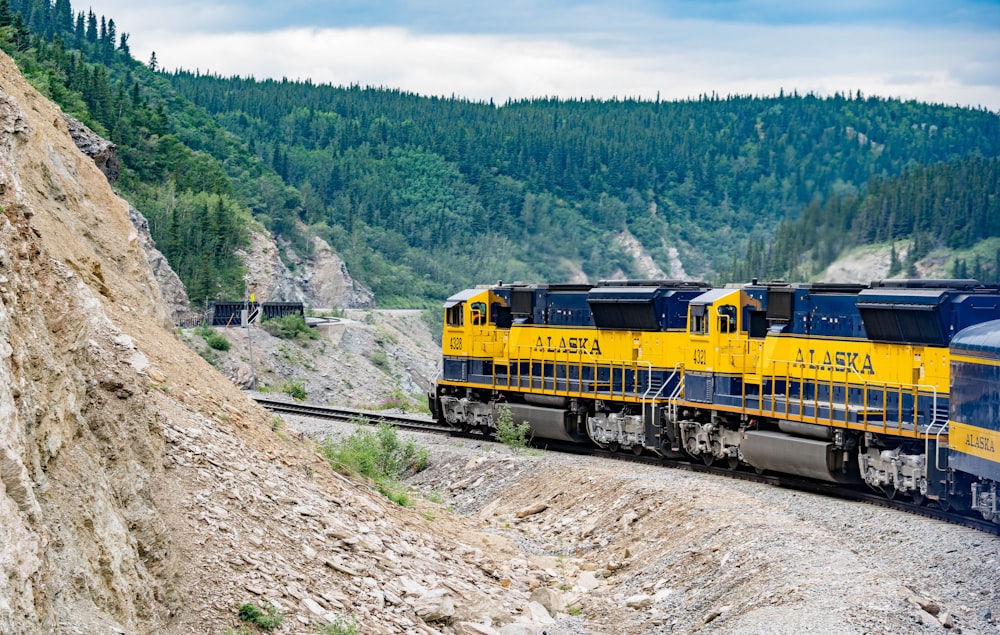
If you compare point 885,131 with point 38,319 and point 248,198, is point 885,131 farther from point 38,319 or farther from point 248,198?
point 38,319

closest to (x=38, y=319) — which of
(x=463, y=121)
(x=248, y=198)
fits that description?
(x=248, y=198)

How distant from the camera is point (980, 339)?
1557cm

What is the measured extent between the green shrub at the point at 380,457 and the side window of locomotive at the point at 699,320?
657cm

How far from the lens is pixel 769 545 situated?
563 inches

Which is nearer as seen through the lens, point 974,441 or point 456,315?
point 974,441

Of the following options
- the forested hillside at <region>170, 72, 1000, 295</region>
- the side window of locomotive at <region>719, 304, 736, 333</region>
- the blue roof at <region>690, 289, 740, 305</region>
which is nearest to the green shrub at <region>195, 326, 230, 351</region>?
the blue roof at <region>690, 289, 740, 305</region>

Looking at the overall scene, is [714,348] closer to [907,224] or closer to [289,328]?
[289,328]

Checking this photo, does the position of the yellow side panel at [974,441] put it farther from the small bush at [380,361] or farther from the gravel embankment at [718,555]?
the small bush at [380,361]

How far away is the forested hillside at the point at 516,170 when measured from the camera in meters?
107

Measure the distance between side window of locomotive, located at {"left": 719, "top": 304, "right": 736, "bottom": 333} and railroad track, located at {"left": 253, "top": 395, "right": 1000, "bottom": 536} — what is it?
8.95 feet

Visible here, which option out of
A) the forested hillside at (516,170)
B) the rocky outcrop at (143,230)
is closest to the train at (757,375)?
the rocky outcrop at (143,230)

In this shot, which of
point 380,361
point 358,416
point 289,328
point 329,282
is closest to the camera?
point 358,416

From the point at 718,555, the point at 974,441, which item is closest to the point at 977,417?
the point at 974,441

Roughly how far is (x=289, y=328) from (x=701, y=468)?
41771 mm
